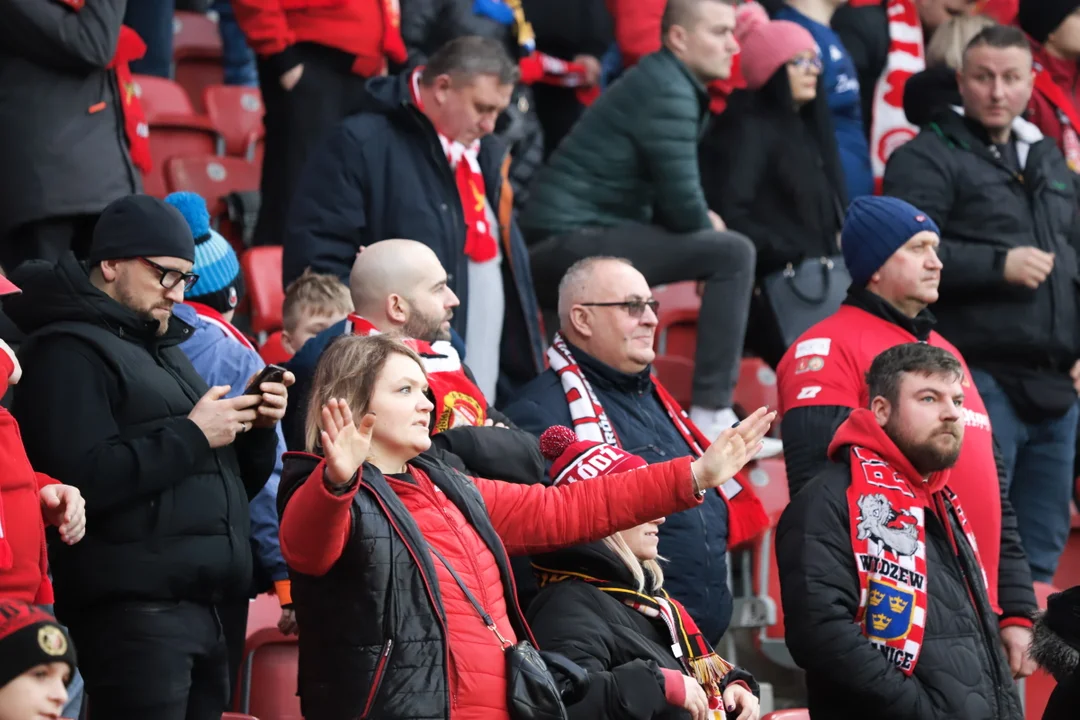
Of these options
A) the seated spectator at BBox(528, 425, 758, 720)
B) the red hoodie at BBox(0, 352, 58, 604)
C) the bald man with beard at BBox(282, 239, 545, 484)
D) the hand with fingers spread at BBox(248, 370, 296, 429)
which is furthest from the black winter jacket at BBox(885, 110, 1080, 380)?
the red hoodie at BBox(0, 352, 58, 604)

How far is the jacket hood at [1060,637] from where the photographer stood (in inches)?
152

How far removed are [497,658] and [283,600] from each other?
40.3 inches

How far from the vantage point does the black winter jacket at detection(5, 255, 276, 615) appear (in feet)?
12.1

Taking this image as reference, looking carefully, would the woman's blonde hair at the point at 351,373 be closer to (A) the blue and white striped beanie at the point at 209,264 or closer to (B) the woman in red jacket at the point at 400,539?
(B) the woman in red jacket at the point at 400,539

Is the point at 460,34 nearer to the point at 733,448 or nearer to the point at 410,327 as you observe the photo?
the point at 410,327

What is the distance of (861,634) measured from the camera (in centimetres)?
432

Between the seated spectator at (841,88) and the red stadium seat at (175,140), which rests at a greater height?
the seated spectator at (841,88)

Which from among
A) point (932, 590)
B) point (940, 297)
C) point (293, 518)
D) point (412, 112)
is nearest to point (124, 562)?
point (293, 518)

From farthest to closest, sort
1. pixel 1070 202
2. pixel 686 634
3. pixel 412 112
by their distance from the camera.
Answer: pixel 1070 202, pixel 412 112, pixel 686 634

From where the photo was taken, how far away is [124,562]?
3.69 m

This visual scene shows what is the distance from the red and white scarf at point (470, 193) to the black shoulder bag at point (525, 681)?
266 cm

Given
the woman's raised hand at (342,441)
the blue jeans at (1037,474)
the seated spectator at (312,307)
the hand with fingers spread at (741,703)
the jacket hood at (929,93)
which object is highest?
the woman's raised hand at (342,441)

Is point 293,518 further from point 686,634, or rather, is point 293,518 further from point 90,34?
point 90,34

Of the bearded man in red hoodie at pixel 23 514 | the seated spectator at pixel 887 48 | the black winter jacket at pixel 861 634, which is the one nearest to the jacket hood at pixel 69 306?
the bearded man in red hoodie at pixel 23 514
